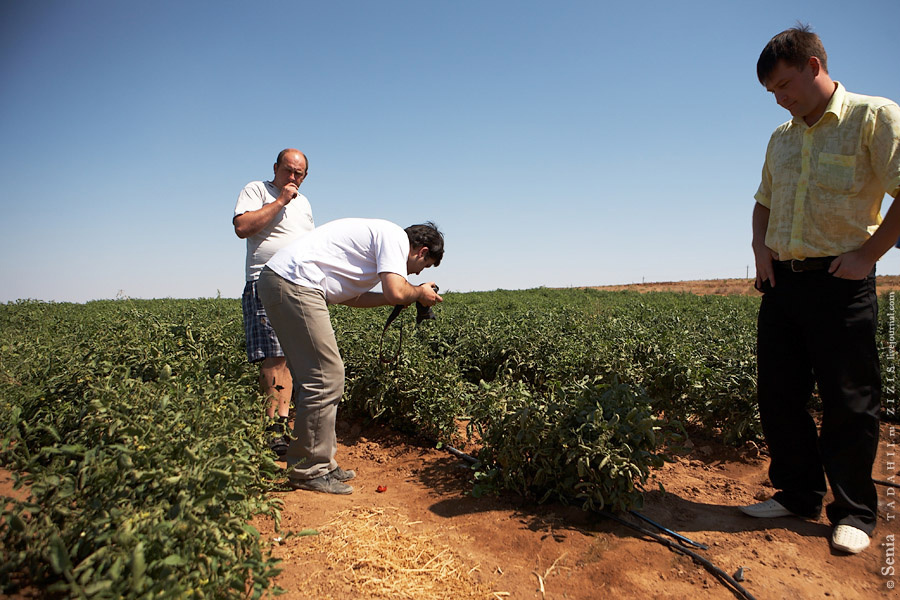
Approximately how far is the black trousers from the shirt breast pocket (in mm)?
402

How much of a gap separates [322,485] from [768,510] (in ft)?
7.88

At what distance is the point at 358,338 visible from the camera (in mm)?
5203

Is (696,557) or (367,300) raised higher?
(367,300)

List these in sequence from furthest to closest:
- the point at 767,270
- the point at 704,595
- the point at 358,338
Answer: the point at 358,338 < the point at 767,270 < the point at 704,595

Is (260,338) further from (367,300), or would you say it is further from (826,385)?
(826,385)

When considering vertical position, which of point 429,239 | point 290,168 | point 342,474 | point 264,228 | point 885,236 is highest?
point 290,168

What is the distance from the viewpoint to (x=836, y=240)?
2502 millimetres

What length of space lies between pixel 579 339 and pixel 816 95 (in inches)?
134

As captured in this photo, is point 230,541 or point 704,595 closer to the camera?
point 230,541

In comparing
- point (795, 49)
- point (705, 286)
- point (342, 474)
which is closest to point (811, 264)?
point (795, 49)

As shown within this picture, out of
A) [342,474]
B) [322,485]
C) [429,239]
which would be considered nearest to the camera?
[322,485]

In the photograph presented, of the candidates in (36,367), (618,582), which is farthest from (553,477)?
(36,367)

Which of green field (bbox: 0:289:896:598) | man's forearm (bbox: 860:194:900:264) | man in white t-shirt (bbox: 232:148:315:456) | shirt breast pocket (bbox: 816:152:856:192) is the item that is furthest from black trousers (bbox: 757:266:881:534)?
man in white t-shirt (bbox: 232:148:315:456)

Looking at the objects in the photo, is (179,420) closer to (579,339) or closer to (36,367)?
(36,367)
